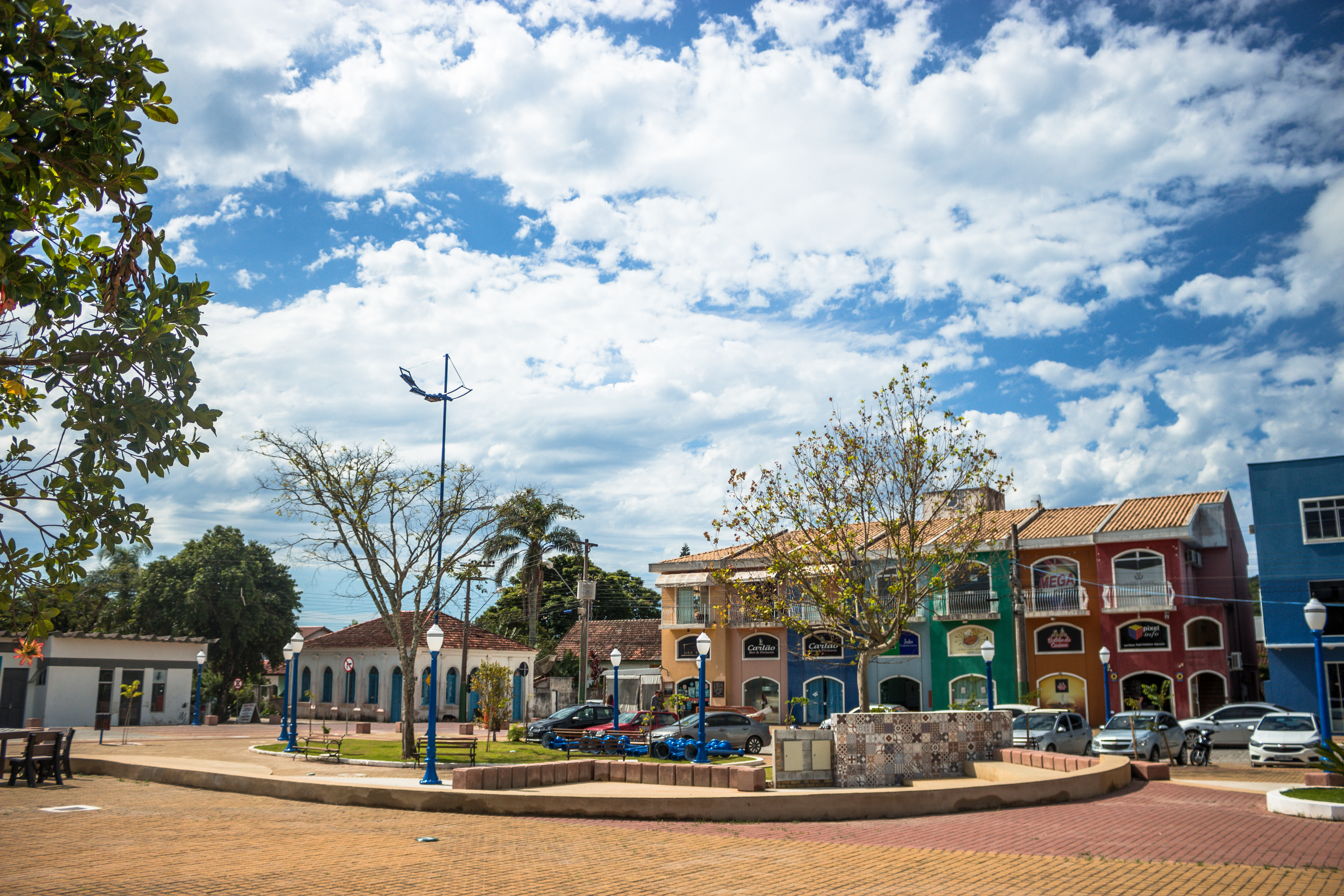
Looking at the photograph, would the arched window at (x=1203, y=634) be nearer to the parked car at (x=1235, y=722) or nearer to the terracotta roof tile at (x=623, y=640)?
the parked car at (x=1235, y=722)

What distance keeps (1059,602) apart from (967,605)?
11.8 ft

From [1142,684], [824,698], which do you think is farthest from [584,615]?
[1142,684]

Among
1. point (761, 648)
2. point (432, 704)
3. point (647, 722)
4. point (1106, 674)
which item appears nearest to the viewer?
point (432, 704)

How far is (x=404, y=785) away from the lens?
15.6 meters

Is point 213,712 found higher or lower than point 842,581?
lower

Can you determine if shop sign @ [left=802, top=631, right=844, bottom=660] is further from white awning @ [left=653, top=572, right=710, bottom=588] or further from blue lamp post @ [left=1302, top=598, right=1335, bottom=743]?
blue lamp post @ [left=1302, top=598, right=1335, bottom=743]

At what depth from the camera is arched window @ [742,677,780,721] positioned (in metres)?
44.3

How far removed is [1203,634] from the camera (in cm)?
3719

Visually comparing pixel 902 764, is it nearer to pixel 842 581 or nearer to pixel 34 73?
pixel 842 581

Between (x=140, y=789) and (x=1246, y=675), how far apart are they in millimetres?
39550

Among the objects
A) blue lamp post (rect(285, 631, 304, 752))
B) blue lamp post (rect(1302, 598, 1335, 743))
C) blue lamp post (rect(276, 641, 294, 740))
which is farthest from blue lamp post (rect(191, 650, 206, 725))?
blue lamp post (rect(1302, 598, 1335, 743))

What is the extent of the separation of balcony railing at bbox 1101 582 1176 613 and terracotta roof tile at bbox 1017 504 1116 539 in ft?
8.19

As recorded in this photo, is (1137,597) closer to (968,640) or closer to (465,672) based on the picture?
(968,640)

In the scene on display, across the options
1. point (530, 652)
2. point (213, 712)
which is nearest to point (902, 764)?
point (530, 652)
